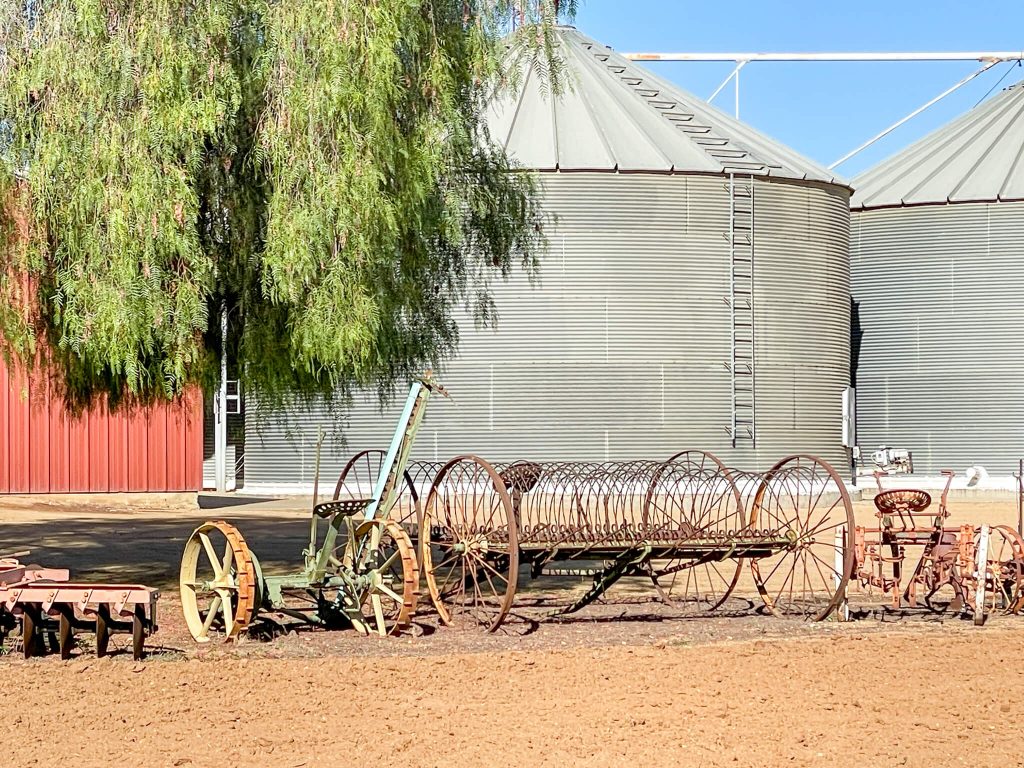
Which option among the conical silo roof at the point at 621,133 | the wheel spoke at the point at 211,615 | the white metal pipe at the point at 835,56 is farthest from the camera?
the white metal pipe at the point at 835,56

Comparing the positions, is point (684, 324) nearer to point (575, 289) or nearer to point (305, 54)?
point (575, 289)

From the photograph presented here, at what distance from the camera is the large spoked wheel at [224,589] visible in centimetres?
1118

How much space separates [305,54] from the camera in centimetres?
1259

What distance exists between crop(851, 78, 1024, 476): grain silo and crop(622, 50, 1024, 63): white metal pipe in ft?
28.4

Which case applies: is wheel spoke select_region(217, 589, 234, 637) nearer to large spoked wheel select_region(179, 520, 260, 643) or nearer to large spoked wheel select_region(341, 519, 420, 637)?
large spoked wheel select_region(179, 520, 260, 643)

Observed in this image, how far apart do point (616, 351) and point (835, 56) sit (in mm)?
19325

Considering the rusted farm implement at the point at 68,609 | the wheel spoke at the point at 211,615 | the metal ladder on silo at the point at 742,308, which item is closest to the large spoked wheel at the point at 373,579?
the wheel spoke at the point at 211,615

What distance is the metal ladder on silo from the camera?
29672 millimetres

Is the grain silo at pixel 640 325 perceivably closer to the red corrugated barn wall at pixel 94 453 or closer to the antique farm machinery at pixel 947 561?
the red corrugated barn wall at pixel 94 453

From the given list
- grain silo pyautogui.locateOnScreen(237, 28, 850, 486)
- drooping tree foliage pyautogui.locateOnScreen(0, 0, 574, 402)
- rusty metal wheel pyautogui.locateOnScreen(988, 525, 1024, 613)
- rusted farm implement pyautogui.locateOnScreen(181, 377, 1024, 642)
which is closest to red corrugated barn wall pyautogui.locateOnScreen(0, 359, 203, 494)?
grain silo pyautogui.locateOnScreen(237, 28, 850, 486)

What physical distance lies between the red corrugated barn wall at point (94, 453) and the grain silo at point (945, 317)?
1574 cm

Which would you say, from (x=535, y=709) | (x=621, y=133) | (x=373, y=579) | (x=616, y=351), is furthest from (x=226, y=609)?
(x=621, y=133)

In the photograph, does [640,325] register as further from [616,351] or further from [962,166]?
[962,166]

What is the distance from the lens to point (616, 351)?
29.3 meters
